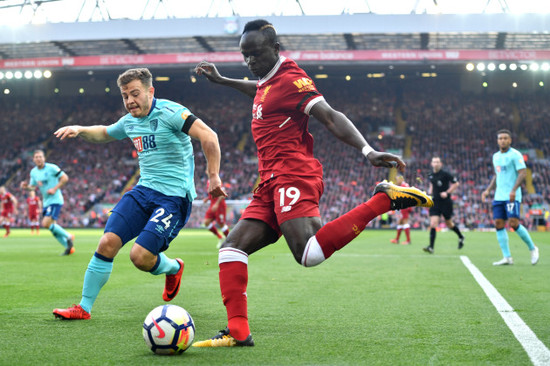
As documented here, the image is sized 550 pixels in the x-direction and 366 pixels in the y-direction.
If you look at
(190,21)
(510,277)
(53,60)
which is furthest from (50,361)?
(53,60)

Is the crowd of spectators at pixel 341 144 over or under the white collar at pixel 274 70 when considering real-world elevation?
over

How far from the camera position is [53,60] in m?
39.3

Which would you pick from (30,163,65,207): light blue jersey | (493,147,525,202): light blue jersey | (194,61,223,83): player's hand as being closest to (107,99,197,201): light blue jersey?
(194,61,223,83): player's hand

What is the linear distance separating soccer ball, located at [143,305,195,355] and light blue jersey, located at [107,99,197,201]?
1.69 metres

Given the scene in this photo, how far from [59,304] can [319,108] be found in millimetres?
3693

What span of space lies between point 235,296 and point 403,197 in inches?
49.5

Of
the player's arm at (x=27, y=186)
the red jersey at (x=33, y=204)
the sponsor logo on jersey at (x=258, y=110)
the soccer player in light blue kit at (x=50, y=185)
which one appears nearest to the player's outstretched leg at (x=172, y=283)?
the sponsor logo on jersey at (x=258, y=110)

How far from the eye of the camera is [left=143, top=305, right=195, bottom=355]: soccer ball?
402cm

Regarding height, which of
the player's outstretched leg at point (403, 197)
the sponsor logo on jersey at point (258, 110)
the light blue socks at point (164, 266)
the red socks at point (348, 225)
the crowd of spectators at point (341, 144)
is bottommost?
the light blue socks at point (164, 266)

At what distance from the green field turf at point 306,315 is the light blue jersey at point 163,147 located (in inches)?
45.6

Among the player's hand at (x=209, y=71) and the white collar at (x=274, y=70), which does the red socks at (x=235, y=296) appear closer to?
the white collar at (x=274, y=70)

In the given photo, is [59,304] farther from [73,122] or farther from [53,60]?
[73,122]

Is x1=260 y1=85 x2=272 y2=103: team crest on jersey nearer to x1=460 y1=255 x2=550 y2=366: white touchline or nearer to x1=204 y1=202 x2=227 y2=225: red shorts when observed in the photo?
x1=460 y1=255 x2=550 y2=366: white touchline

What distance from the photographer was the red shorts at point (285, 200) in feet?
13.9
